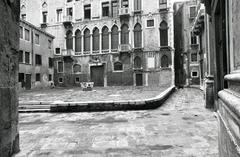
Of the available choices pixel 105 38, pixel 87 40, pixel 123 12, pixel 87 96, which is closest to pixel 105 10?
pixel 123 12

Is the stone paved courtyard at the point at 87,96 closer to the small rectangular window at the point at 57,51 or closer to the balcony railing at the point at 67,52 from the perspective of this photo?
the balcony railing at the point at 67,52

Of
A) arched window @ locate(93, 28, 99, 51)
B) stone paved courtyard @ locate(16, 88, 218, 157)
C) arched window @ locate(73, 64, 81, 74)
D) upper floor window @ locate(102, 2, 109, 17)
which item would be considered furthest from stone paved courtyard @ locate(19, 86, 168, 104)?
upper floor window @ locate(102, 2, 109, 17)

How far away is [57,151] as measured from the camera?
3209 millimetres

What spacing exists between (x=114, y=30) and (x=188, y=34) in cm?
1086

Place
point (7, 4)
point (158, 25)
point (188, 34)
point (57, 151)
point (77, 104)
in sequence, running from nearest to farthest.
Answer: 1. point (7, 4)
2. point (57, 151)
3. point (77, 104)
4. point (158, 25)
5. point (188, 34)

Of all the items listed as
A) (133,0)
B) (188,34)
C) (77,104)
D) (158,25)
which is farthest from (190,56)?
(77,104)

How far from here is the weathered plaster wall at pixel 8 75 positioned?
272 centimetres

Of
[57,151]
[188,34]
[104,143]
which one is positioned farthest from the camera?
[188,34]

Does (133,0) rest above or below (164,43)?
above

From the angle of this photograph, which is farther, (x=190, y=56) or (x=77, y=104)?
(x=190, y=56)

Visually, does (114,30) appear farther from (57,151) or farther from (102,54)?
(57,151)

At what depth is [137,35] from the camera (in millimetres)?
24688

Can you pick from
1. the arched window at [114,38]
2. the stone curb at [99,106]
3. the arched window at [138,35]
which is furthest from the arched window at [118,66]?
the stone curb at [99,106]

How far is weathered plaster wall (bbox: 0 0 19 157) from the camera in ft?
8.94
